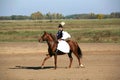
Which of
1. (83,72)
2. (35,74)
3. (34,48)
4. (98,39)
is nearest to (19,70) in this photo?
(35,74)

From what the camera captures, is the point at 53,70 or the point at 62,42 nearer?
the point at 53,70

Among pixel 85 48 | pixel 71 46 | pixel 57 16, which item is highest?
pixel 71 46

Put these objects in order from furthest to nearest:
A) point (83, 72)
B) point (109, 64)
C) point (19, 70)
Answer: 1. point (109, 64)
2. point (19, 70)
3. point (83, 72)

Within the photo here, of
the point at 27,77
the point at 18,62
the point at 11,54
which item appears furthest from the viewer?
the point at 11,54

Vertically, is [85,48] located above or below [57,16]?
above

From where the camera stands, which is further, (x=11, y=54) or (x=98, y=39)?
(x=98, y=39)

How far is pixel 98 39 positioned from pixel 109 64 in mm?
14631

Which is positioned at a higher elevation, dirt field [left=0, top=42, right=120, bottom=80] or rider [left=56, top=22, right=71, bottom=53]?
rider [left=56, top=22, right=71, bottom=53]

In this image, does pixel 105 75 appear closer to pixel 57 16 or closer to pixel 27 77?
pixel 27 77

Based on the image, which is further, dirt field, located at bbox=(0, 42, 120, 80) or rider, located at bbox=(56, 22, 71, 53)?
A: rider, located at bbox=(56, 22, 71, 53)

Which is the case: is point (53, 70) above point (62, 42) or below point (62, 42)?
below

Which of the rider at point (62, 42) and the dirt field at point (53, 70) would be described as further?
the rider at point (62, 42)

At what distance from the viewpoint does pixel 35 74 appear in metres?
14.6

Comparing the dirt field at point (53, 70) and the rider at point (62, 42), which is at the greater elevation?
the rider at point (62, 42)
